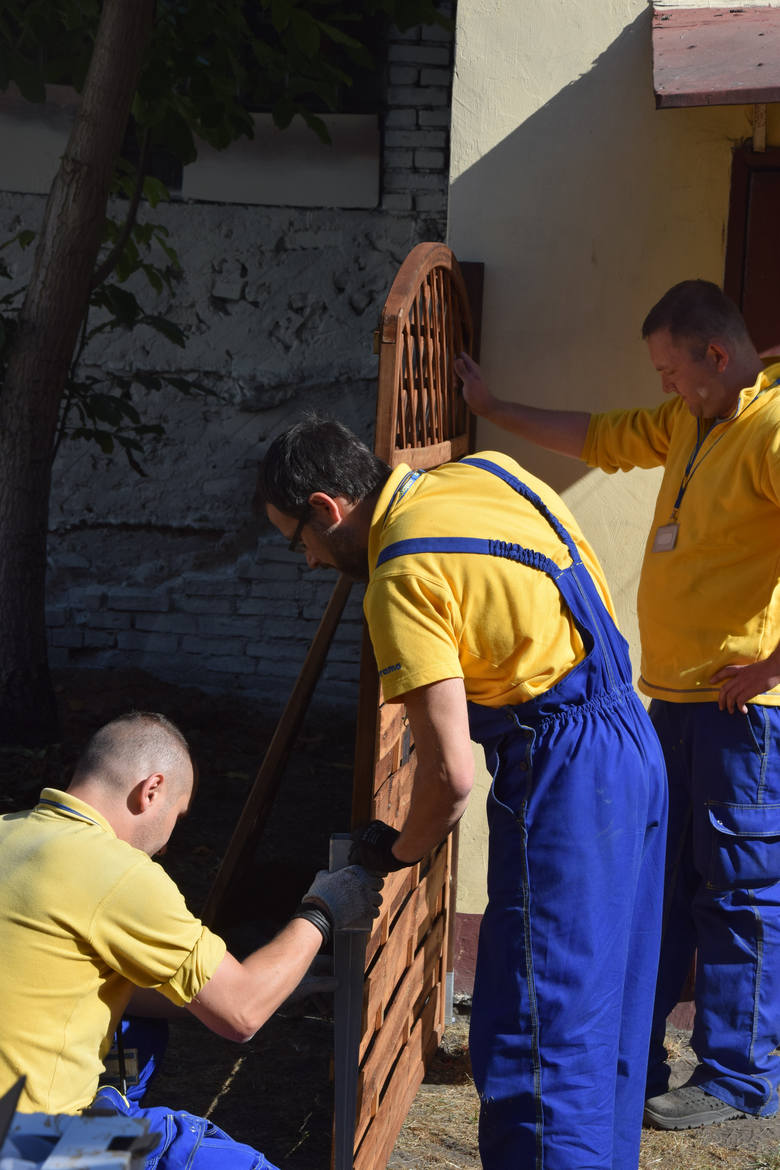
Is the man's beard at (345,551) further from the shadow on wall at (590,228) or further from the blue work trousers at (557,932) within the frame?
the shadow on wall at (590,228)

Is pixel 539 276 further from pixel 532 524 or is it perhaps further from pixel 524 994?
pixel 524 994

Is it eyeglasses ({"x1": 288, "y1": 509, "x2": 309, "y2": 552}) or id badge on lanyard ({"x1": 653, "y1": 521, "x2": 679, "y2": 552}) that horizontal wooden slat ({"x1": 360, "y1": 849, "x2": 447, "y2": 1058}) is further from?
id badge on lanyard ({"x1": 653, "y1": 521, "x2": 679, "y2": 552})

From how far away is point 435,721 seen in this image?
1.94 metres

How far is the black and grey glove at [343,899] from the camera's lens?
7.10ft

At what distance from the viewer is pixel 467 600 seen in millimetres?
2029

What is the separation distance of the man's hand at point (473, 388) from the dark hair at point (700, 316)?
19.6 inches

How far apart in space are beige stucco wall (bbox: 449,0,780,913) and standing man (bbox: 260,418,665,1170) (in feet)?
4.01

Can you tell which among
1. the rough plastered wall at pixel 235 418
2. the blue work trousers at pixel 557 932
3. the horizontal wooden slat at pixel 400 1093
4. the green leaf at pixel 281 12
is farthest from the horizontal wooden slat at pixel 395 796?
the rough plastered wall at pixel 235 418

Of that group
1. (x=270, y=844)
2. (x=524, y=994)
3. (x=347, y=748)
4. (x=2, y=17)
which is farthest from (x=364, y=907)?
(x=2, y=17)

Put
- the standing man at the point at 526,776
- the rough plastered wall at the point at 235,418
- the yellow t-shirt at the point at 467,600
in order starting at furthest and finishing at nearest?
the rough plastered wall at the point at 235,418 → the standing man at the point at 526,776 → the yellow t-shirt at the point at 467,600

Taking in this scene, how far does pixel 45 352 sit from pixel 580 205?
98.8 inches

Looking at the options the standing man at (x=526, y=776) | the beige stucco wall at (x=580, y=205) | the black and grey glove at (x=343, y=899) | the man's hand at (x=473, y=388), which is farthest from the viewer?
the beige stucco wall at (x=580, y=205)

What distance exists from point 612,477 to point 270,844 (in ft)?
7.94

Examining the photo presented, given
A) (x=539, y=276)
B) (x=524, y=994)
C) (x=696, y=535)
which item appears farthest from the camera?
(x=539, y=276)
